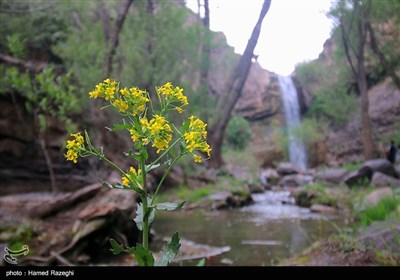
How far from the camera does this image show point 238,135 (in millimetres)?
14359

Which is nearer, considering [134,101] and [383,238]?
[134,101]

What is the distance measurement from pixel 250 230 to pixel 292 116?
1263 cm

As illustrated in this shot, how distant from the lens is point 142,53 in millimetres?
8227

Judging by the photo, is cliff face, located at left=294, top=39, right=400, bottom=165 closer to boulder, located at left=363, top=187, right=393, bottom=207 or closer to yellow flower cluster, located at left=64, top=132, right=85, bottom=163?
boulder, located at left=363, top=187, right=393, bottom=207

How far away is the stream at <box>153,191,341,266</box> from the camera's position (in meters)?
3.22

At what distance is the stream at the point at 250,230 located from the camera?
3.22m

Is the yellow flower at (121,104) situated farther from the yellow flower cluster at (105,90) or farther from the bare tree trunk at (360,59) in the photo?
the bare tree trunk at (360,59)

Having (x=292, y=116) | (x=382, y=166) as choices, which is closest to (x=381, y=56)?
(x=382, y=166)

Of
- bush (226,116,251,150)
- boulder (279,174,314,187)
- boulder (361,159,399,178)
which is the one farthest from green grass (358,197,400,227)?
bush (226,116,251,150)

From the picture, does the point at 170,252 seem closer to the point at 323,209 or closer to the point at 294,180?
the point at 323,209

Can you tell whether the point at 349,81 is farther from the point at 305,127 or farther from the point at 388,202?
the point at 305,127

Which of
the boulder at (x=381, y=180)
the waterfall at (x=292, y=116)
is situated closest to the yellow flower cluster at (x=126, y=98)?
the boulder at (x=381, y=180)

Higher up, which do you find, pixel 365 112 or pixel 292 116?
pixel 365 112
